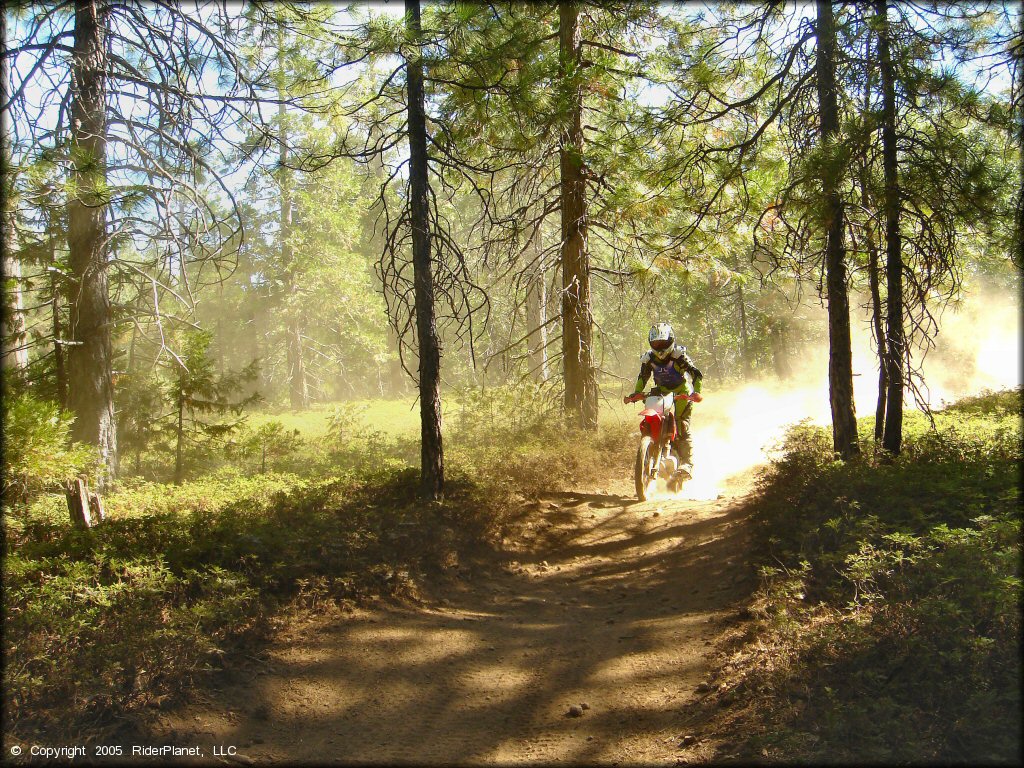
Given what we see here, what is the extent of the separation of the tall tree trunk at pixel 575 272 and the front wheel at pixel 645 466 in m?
3.22

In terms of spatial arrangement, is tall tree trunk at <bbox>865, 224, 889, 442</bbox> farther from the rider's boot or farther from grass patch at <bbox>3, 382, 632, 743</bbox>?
grass patch at <bbox>3, 382, 632, 743</bbox>

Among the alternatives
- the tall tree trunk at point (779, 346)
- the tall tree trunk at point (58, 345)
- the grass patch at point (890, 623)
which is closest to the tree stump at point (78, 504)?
the tall tree trunk at point (58, 345)

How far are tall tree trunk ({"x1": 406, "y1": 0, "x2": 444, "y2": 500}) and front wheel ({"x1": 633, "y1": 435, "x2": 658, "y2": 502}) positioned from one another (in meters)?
3.15

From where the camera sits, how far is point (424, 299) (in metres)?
8.34

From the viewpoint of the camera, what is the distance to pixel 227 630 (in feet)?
16.8

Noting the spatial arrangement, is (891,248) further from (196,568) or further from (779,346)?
(779,346)

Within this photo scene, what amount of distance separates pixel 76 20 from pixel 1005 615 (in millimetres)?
11743

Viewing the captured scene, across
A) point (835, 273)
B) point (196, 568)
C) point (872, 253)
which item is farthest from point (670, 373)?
point (196, 568)

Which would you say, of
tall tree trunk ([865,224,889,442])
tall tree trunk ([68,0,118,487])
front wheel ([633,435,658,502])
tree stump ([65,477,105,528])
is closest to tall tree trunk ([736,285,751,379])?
front wheel ([633,435,658,502])

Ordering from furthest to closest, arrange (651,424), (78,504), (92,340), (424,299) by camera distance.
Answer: (92,340), (651,424), (424,299), (78,504)

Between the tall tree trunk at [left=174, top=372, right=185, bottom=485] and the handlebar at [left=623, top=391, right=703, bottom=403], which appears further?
the tall tree trunk at [left=174, top=372, right=185, bottom=485]

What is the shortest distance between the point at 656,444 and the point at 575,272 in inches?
178

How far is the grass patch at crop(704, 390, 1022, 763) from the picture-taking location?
3457 mm

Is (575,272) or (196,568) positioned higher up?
(575,272)
